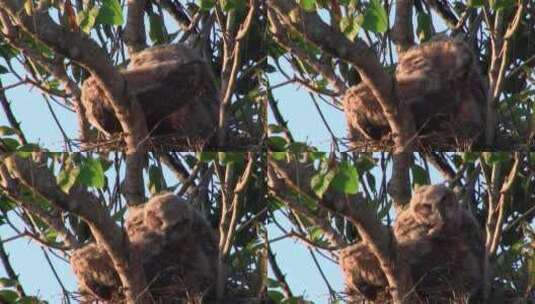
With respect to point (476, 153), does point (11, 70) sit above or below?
above

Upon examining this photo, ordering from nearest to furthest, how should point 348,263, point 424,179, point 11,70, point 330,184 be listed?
point 330,184 → point 348,263 → point 424,179 → point 11,70

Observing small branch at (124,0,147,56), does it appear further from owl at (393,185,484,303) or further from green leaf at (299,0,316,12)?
owl at (393,185,484,303)

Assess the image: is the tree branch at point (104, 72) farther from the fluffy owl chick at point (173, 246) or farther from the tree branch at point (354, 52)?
the tree branch at point (354, 52)

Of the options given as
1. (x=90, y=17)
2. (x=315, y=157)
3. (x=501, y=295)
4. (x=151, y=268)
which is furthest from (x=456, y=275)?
(x=90, y=17)


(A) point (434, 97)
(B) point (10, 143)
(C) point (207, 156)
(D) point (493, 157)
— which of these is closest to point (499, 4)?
(A) point (434, 97)

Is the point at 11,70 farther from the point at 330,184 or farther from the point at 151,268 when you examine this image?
the point at 330,184

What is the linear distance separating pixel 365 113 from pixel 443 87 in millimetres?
1072

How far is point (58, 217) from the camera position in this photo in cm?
1947

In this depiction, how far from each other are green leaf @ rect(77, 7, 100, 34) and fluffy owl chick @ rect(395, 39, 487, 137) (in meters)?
3.09

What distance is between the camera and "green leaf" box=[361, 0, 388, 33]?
17.9 meters

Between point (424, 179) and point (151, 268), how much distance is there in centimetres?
301

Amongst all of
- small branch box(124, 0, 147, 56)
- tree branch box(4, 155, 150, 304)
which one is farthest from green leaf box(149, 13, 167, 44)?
tree branch box(4, 155, 150, 304)

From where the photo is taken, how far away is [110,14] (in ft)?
61.1

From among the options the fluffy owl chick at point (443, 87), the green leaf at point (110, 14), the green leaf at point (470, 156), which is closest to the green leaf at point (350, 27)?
the fluffy owl chick at point (443, 87)
